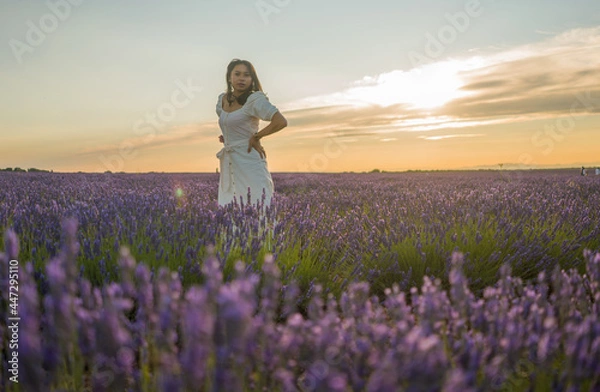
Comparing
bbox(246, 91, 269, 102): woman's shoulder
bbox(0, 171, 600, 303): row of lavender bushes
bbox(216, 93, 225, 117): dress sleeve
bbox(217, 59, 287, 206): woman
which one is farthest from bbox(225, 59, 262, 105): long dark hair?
bbox(0, 171, 600, 303): row of lavender bushes

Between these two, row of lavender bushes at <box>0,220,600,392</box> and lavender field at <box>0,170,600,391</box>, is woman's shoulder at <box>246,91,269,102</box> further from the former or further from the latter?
row of lavender bushes at <box>0,220,600,392</box>

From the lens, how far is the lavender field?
3.23ft

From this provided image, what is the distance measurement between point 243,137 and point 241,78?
64 centimetres

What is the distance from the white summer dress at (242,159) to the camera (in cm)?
491

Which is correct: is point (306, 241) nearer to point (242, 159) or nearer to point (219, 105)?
point (242, 159)

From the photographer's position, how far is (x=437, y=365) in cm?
100

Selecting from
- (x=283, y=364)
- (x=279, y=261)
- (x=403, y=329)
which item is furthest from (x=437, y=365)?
(x=279, y=261)

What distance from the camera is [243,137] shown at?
16.7 ft

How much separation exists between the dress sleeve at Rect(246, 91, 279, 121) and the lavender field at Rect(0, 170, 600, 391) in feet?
3.61

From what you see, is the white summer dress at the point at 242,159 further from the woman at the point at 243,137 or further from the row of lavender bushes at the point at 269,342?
the row of lavender bushes at the point at 269,342

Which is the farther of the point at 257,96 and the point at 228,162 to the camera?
the point at 228,162

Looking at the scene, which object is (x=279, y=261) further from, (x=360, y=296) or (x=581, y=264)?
(x=581, y=264)

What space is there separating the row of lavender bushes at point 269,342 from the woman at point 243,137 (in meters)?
3.41

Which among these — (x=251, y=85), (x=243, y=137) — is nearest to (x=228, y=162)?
(x=243, y=137)
